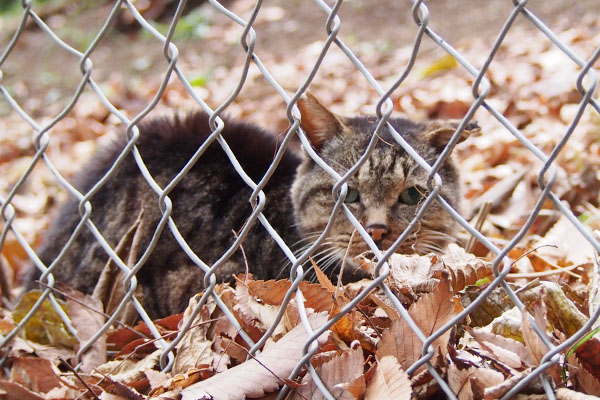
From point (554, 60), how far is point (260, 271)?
11.8 feet

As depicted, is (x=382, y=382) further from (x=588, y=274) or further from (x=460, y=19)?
(x=460, y=19)

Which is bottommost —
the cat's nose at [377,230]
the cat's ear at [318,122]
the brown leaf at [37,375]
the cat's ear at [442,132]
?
the brown leaf at [37,375]

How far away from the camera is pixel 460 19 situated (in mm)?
7520

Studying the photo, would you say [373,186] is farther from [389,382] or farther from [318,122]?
[389,382]

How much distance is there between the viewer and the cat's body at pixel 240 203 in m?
2.81

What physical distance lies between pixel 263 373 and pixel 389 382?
1.21 feet

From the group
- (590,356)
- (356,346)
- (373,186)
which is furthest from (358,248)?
(590,356)

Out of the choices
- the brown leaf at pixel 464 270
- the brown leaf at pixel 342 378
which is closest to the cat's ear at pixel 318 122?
the brown leaf at pixel 464 270

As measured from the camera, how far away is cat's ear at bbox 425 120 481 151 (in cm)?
254

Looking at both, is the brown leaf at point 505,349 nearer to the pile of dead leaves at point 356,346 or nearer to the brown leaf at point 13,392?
the pile of dead leaves at point 356,346

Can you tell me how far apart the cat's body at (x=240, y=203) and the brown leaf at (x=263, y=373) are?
840 mm

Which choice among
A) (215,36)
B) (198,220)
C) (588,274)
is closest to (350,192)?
(198,220)

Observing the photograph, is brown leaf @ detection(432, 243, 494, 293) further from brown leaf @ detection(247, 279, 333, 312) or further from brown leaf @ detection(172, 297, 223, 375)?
brown leaf @ detection(172, 297, 223, 375)

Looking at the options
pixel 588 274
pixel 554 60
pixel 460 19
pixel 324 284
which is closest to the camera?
pixel 324 284
